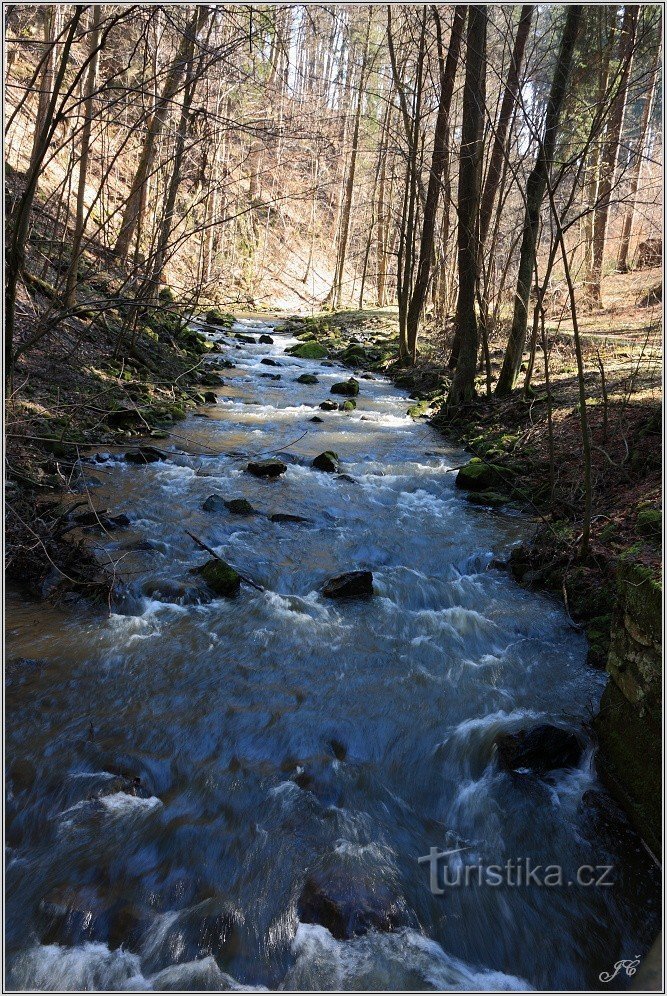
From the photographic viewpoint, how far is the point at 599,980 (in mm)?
2871

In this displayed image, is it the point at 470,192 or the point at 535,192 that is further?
the point at 470,192

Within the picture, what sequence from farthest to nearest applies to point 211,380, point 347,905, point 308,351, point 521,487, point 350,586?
1. point 308,351
2. point 211,380
3. point 521,487
4. point 350,586
5. point 347,905

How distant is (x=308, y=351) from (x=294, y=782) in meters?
17.6

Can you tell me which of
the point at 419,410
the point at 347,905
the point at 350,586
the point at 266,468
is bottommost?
the point at 347,905

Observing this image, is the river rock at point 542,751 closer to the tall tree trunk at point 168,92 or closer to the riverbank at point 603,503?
the riverbank at point 603,503

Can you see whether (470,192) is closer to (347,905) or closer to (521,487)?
(521,487)

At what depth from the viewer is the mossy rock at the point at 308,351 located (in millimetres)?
20047

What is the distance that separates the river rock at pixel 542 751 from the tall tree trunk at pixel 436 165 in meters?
11.1

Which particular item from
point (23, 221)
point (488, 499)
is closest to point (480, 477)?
point (488, 499)

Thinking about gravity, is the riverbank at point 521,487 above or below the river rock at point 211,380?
below

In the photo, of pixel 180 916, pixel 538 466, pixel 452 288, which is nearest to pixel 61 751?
→ pixel 180 916

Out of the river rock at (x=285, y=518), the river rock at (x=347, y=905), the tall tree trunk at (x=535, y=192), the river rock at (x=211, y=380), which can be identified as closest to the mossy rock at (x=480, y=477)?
the tall tree trunk at (x=535, y=192)

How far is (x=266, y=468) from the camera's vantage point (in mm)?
8969

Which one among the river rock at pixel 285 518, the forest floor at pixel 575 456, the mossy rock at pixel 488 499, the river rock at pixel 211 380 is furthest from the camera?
the river rock at pixel 211 380
